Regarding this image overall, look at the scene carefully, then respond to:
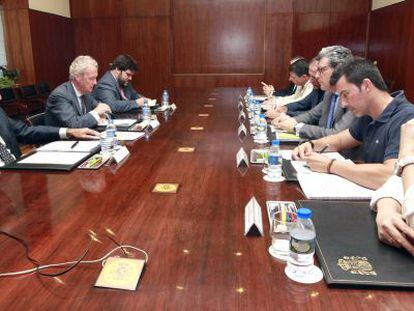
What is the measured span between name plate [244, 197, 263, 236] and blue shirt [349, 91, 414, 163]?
687 millimetres

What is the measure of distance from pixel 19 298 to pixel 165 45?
746cm

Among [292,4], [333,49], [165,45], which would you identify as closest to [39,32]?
[165,45]

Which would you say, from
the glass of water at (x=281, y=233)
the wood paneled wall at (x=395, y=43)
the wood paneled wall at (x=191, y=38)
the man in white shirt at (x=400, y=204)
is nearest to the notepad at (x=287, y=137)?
the man in white shirt at (x=400, y=204)

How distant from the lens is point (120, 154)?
196cm

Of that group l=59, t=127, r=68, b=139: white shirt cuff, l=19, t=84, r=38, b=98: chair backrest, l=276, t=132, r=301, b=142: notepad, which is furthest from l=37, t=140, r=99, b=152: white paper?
l=19, t=84, r=38, b=98: chair backrest

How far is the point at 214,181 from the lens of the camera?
1.61 metres

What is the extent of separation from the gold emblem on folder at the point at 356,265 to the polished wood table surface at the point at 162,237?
0.05 m

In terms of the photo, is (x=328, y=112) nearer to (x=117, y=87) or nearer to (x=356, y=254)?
(x=356, y=254)

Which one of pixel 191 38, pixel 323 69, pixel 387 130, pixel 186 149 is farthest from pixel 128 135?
pixel 191 38

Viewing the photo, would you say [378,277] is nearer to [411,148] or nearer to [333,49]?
[411,148]

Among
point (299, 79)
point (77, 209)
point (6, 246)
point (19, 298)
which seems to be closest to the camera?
point (19, 298)

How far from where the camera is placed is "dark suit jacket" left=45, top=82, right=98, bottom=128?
273cm

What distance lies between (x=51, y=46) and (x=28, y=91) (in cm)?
160

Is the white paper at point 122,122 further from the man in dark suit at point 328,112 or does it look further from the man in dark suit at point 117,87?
the man in dark suit at point 328,112
